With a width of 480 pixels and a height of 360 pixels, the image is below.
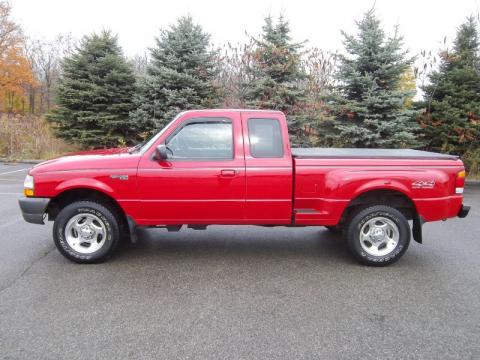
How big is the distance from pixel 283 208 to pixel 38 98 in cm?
5656

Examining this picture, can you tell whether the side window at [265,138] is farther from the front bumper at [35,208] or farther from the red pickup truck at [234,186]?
the front bumper at [35,208]

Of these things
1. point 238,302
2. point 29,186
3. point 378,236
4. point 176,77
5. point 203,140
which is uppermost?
point 176,77

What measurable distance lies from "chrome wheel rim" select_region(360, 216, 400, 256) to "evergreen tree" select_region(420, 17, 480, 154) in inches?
349

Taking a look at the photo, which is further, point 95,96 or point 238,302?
point 95,96

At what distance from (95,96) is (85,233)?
11111 mm

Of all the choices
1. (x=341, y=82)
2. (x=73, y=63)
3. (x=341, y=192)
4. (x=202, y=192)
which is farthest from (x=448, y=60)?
(x=73, y=63)

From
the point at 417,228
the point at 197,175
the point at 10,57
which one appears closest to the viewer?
the point at 197,175

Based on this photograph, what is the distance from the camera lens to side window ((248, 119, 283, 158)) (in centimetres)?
462

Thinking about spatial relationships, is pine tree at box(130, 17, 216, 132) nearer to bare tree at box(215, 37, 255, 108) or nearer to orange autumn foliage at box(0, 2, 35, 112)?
bare tree at box(215, 37, 255, 108)

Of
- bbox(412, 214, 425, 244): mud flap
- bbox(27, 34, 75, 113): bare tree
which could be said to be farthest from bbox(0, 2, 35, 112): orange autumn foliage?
bbox(412, 214, 425, 244): mud flap

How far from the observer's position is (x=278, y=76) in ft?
42.2

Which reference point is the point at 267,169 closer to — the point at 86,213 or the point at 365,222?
the point at 365,222

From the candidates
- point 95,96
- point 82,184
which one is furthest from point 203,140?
point 95,96

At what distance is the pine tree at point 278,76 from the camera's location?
12516mm
